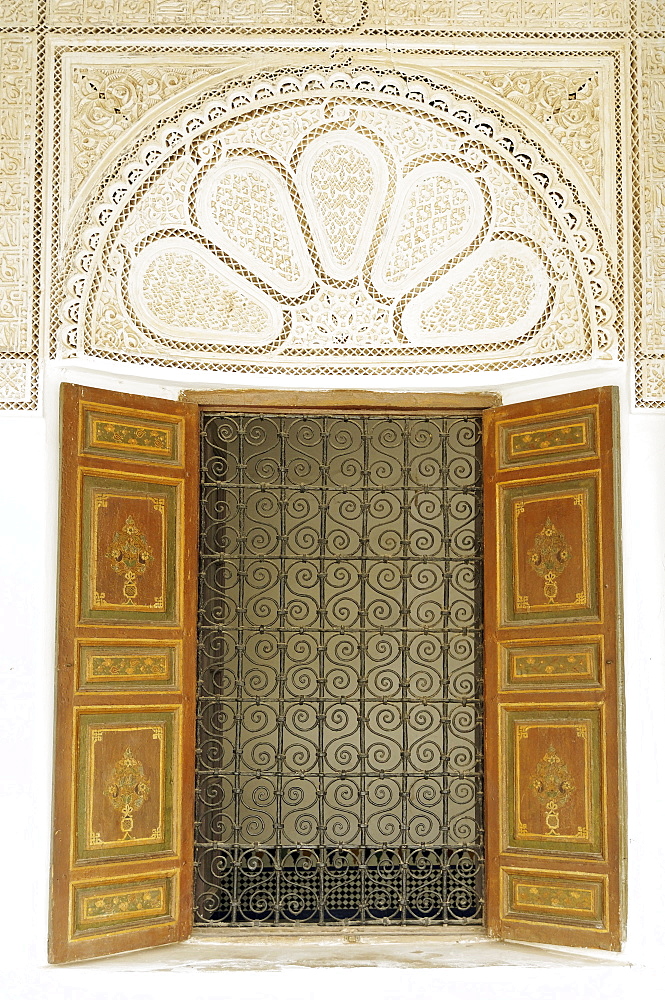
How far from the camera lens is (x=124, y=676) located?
10.6 feet

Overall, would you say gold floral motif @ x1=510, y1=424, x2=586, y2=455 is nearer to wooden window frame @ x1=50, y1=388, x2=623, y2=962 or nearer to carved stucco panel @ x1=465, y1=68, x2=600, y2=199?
wooden window frame @ x1=50, y1=388, x2=623, y2=962

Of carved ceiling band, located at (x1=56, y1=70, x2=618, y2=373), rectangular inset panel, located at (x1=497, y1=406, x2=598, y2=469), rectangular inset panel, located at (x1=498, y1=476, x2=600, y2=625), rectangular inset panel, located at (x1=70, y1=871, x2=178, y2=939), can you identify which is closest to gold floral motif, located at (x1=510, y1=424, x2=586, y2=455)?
rectangular inset panel, located at (x1=497, y1=406, x2=598, y2=469)

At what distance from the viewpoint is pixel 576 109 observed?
3350mm

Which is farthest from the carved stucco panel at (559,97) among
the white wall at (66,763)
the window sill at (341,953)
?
the window sill at (341,953)

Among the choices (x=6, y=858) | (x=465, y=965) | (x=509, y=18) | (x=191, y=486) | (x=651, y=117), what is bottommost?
(x=465, y=965)

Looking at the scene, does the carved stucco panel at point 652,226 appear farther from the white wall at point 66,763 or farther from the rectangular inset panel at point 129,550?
the rectangular inset panel at point 129,550

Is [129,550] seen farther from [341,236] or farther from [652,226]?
[652,226]

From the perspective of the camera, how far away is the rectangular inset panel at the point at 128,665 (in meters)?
3.18

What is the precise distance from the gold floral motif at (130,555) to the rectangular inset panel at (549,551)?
Answer: 44.3 inches

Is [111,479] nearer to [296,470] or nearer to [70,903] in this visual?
[296,470]

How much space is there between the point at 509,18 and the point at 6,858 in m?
2.96

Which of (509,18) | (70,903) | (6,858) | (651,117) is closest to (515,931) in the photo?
(70,903)

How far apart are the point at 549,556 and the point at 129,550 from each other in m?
1.29

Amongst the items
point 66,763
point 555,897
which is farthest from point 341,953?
point 66,763
